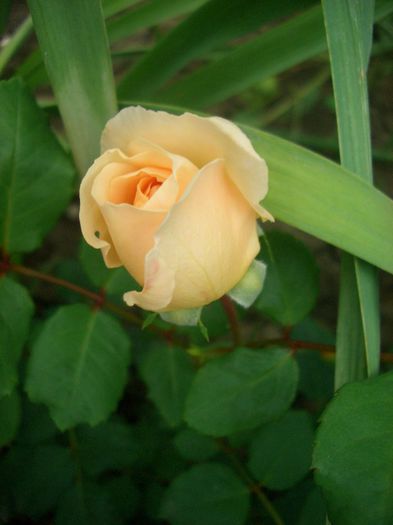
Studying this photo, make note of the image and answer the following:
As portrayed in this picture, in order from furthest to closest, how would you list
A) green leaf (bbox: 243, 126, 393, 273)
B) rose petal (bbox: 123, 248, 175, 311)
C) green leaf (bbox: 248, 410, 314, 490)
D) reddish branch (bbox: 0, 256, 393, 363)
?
green leaf (bbox: 248, 410, 314, 490) → reddish branch (bbox: 0, 256, 393, 363) → green leaf (bbox: 243, 126, 393, 273) → rose petal (bbox: 123, 248, 175, 311)


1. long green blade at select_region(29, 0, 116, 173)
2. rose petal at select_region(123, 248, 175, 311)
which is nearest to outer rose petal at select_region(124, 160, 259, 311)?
rose petal at select_region(123, 248, 175, 311)

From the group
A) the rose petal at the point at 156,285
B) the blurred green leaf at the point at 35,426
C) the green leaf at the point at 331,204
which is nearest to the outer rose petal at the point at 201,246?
the rose petal at the point at 156,285

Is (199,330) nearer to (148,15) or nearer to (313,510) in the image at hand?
(313,510)

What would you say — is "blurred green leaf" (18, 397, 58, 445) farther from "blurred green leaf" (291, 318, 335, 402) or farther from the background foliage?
"blurred green leaf" (291, 318, 335, 402)

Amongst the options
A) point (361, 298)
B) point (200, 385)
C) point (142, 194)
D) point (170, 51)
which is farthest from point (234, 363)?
point (170, 51)

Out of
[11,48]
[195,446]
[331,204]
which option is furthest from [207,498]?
[11,48]

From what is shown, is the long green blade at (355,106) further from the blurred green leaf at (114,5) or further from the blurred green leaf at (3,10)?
the blurred green leaf at (3,10)
